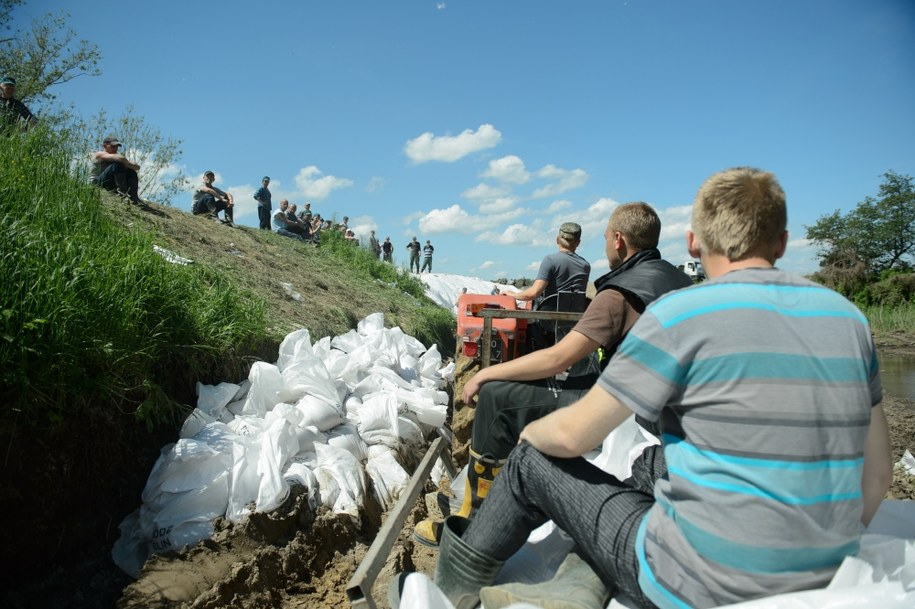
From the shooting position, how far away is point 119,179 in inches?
295

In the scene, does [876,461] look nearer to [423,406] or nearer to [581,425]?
[581,425]

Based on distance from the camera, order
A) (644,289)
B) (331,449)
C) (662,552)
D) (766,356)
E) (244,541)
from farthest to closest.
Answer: (331,449) → (244,541) → (644,289) → (662,552) → (766,356)

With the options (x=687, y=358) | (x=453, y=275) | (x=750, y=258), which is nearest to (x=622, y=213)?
(x=750, y=258)

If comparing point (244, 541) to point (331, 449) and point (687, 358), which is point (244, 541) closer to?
point (331, 449)

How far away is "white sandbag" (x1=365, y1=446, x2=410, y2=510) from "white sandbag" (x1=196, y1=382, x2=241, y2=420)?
930 mm

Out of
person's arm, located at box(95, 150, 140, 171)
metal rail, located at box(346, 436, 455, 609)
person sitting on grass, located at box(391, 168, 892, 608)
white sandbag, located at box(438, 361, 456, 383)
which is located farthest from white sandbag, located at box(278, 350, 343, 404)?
person's arm, located at box(95, 150, 140, 171)

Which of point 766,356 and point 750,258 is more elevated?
point 750,258

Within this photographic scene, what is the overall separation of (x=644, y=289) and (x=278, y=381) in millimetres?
2450

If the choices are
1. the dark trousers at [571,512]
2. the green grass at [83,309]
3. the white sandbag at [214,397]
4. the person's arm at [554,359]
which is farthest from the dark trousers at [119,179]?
the dark trousers at [571,512]

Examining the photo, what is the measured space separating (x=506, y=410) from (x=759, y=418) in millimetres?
1402

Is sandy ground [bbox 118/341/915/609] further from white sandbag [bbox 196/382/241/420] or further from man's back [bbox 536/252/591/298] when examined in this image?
man's back [bbox 536/252/591/298]

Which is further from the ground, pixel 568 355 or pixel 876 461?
pixel 568 355

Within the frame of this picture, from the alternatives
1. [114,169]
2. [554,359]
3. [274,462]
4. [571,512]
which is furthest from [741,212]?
[114,169]

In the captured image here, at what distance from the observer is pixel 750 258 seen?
4.84 ft
